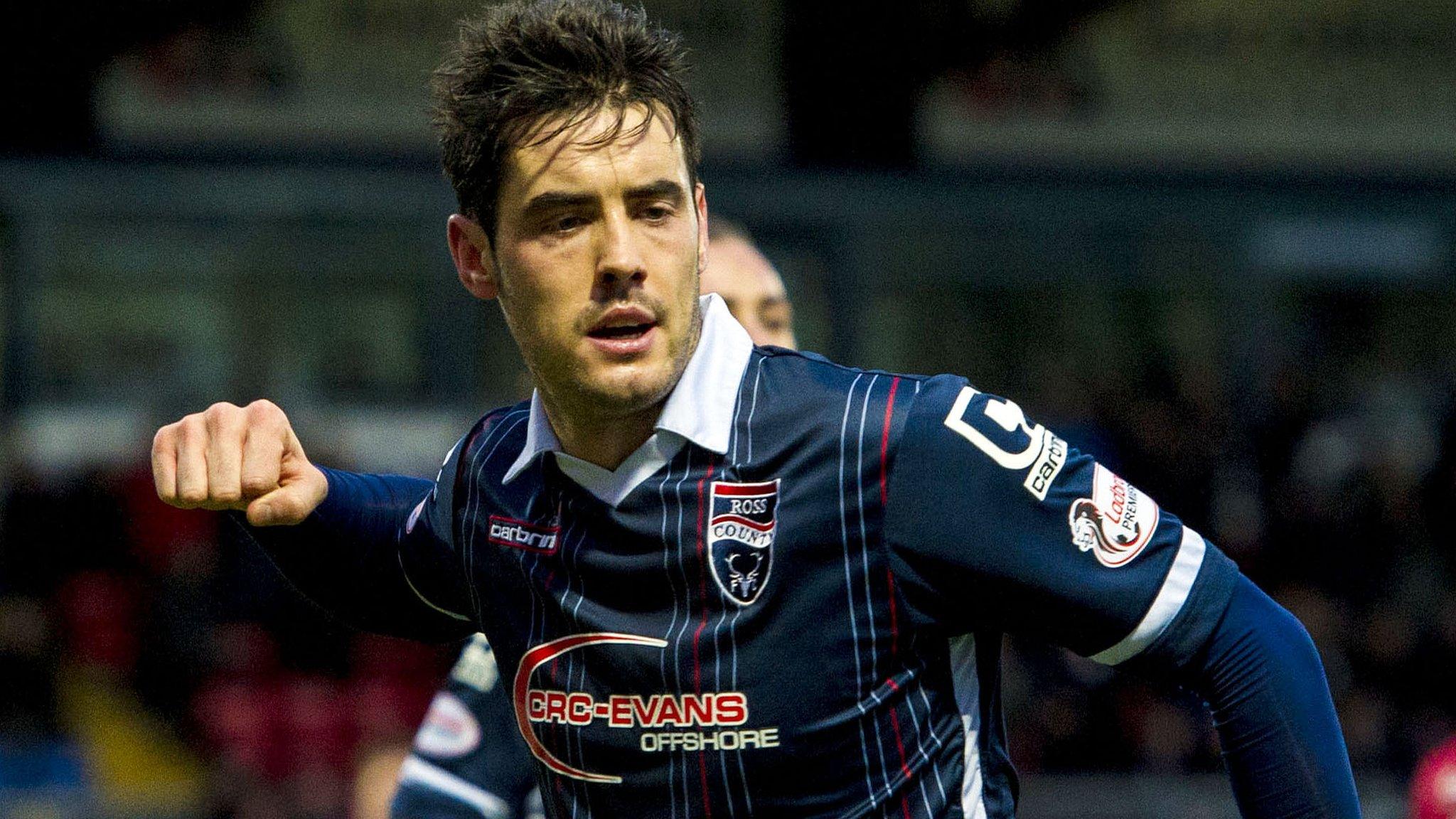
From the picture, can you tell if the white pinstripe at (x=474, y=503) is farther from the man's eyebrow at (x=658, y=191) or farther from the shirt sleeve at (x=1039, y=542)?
the shirt sleeve at (x=1039, y=542)

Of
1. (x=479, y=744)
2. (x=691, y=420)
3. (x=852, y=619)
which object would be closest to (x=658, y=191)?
(x=691, y=420)

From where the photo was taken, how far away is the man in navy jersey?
2.05m

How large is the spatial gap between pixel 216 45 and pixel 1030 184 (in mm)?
4226

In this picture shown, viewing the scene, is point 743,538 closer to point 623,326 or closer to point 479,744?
point 623,326

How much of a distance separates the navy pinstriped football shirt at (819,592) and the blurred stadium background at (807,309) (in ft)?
17.3

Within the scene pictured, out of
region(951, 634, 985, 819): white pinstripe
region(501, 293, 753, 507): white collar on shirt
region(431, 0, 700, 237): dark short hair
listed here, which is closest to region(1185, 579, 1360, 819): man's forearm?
region(951, 634, 985, 819): white pinstripe

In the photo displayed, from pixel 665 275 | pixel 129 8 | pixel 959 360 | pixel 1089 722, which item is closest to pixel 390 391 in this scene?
pixel 129 8

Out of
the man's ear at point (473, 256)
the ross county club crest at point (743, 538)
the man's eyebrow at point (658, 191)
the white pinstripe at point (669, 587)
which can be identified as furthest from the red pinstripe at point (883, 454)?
the man's ear at point (473, 256)

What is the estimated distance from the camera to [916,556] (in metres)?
2.09

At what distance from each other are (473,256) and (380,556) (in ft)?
1.42

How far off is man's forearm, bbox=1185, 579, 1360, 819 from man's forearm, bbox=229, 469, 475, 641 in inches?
40.2

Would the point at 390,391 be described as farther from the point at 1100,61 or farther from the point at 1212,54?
the point at 1212,54

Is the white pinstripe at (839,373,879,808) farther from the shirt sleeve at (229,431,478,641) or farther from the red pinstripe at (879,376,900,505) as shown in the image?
the shirt sleeve at (229,431,478,641)

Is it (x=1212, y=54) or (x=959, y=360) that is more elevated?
(x=1212, y=54)
